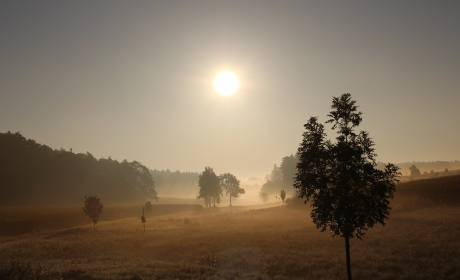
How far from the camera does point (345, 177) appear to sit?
12219 millimetres

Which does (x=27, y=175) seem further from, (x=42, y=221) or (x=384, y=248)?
(x=384, y=248)

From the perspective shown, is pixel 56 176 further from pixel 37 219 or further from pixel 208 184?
pixel 208 184

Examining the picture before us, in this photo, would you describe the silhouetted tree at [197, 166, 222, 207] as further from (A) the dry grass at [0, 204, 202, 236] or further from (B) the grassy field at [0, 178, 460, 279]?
(B) the grassy field at [0, 178, 460, 279]

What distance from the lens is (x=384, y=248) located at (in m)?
19.9

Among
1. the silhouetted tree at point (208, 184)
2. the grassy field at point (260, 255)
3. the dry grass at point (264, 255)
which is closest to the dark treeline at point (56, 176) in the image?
the silhouetted tree at point (208, 184)

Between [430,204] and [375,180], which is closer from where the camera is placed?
[375,180]

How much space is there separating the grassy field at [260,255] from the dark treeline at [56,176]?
46.1 metres

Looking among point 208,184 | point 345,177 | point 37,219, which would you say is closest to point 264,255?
point 345,177

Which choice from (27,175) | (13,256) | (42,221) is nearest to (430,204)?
(13,256)

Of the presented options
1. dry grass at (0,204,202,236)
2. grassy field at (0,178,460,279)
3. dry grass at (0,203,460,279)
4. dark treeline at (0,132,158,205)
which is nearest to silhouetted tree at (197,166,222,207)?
dark treeline at (0,132,158,205)

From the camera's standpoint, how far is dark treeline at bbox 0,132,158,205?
64.4 metres

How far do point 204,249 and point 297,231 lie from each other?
44.0 ft

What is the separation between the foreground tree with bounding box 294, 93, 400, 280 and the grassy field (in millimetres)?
6026

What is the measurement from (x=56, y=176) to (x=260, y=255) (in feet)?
263
